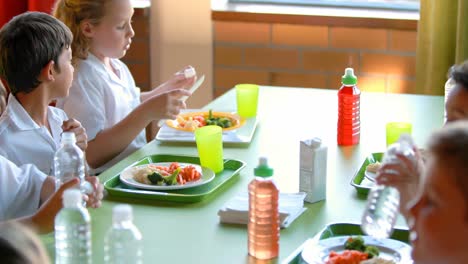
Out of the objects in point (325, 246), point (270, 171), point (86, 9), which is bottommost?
point (325, 246)

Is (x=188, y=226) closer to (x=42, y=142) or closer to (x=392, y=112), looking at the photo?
(x=42, y=142)

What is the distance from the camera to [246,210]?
2.01 meters

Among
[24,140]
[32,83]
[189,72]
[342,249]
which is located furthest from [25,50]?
[342,249]

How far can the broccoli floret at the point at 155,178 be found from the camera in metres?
2.24

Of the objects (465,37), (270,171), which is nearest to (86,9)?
(270,171)

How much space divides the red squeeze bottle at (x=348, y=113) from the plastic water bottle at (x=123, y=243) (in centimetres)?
109

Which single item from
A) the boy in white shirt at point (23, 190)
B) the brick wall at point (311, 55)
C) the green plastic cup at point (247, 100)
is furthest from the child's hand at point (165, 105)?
the brick wall at point (311, 55)

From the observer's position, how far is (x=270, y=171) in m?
1.80

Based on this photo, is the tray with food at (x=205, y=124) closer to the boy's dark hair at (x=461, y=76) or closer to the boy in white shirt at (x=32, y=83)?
the boy in white shirt at (x=32, y=83)

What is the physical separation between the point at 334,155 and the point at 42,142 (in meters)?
0.81

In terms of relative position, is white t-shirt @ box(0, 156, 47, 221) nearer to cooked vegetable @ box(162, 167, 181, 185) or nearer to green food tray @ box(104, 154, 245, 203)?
green food tray @ box(104, 154, 245, 203)

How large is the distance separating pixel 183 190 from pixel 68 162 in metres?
0.29

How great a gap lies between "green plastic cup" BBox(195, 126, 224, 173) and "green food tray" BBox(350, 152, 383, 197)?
362mm

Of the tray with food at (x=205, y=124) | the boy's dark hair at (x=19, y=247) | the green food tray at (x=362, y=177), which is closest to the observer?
the boy's dark hair at (x=19, y=247)
